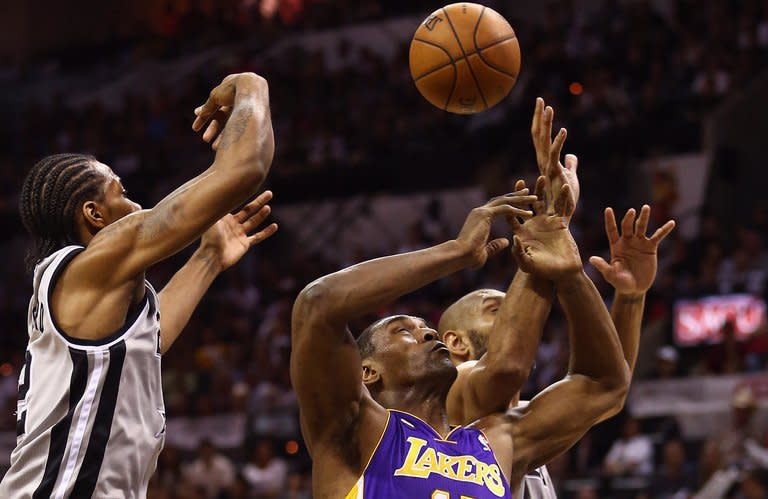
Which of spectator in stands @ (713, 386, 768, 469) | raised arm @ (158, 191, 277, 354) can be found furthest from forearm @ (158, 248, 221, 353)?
spectator in stands @ (713, 386, 768, 469)

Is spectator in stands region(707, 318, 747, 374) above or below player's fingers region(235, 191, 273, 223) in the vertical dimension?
below

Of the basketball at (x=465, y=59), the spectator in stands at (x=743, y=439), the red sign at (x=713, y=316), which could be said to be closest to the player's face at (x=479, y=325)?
the basketball at (x=465, y=59)

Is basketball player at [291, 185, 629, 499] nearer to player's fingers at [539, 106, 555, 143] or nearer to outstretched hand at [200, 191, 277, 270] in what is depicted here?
player's fingers at [539, 106, 555, 143]

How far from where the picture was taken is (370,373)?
14.1 ft

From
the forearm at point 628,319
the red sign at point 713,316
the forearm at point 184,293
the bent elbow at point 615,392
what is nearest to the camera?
the forearm at point 184,293

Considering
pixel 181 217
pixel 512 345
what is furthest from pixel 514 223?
pixel 181 217

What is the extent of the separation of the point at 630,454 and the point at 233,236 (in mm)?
6452

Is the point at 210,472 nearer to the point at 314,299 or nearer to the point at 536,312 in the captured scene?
the point at 536,312

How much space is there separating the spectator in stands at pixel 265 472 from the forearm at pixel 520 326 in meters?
7.50

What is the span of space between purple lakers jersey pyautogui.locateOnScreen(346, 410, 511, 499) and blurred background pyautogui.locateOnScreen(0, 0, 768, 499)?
522cm

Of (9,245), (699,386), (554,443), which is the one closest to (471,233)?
(554,443)

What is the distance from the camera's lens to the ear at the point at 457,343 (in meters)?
5.22

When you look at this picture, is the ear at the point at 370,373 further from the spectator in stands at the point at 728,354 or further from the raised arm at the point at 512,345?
the spectator in stands at the point at 728,354

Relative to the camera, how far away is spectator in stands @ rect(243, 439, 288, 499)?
11.8 metres
